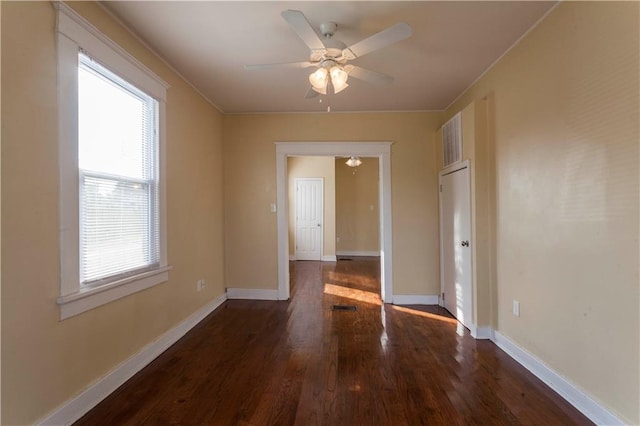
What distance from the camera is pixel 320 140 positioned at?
4.05 metres

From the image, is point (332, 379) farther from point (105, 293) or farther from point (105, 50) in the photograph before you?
point (105, 50)

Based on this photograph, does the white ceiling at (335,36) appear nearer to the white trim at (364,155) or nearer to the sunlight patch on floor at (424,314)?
the white trim at (364,155)

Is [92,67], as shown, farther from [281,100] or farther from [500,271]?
[500,271]

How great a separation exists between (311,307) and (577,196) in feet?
9.67

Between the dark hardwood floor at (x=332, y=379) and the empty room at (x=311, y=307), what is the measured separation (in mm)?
19

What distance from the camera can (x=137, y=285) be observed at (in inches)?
90.4

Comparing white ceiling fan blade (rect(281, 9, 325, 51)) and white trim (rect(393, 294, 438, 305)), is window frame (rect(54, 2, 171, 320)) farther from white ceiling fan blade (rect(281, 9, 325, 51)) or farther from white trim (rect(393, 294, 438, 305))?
white trim (rect(393, 294, 438, 305))

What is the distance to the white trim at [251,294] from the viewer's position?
13.6 feet

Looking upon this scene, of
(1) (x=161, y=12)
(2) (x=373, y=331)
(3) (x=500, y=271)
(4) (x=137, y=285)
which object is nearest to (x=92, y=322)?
(4) (x=137, y=285)

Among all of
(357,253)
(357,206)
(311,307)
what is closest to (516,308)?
(311,307)

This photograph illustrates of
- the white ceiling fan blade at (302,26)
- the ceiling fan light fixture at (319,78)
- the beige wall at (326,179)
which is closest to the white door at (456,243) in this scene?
the ceiling fan light fixture at (319,78)

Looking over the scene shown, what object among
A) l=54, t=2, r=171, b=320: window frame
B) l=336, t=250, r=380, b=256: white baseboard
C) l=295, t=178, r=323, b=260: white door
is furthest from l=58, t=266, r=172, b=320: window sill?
l=336, t=250, r=380, b=256: white baseboard

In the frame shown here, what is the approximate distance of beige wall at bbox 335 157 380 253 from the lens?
318 inches

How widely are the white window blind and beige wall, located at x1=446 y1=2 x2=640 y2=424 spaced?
3086 mm
